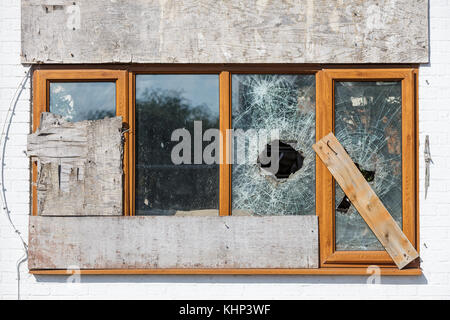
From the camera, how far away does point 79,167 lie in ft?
16.2

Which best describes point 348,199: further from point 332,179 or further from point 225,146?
point 225,146

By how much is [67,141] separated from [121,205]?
0.82 meters

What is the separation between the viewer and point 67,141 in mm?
4957

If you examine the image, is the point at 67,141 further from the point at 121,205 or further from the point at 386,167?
the point at 386,167

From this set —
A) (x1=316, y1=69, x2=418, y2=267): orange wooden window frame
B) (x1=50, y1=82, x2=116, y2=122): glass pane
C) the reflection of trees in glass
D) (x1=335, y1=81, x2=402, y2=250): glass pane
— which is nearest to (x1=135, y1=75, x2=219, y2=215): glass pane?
the reflection of trees in glass

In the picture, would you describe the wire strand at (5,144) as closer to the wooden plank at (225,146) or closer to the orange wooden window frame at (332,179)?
the wooden plank at (225,146)

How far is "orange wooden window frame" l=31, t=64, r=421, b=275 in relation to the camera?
16.0 feet

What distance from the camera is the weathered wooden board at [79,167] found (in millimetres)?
4918

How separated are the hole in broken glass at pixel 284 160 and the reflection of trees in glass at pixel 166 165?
1.71 feet

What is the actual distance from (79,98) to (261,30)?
1.91m

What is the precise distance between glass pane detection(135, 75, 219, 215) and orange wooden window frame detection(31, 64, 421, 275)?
0.07m

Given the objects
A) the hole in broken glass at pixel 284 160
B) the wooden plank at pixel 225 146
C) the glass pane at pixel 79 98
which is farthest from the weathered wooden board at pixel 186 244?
the glass pane at pixel 79 98

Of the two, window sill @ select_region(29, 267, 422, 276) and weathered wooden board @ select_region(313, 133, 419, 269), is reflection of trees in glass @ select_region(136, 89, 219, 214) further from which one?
weathered wooden board @ select_region(313, 133, 419, 269)
